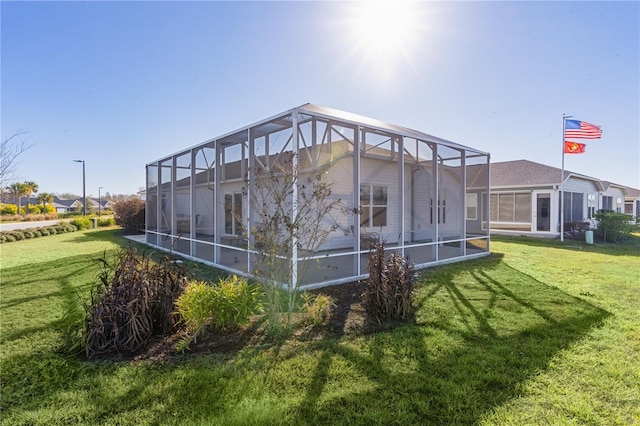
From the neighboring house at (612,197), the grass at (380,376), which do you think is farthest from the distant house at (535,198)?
the grass at (380,376)

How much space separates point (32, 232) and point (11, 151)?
20.7 ft

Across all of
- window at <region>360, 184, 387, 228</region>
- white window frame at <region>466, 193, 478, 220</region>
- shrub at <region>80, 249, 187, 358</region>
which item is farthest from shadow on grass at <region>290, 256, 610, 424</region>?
white window frame at <region>466, 193, 478, 220</region>

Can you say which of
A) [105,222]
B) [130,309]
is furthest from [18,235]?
[130,309]

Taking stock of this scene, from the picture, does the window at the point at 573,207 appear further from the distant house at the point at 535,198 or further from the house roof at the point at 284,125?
the house roof at the point at 284,125

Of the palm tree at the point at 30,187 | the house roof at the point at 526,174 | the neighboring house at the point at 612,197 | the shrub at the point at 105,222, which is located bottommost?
the shrub at the point at 105,222

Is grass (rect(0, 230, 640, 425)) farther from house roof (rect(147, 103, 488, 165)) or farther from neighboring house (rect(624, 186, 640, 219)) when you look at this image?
neighboring house (rect(624, 186, 640, 219))

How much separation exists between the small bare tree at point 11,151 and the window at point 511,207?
23.3m

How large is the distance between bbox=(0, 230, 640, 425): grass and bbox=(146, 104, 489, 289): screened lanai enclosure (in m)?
1.43

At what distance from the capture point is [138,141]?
1570 centimetres

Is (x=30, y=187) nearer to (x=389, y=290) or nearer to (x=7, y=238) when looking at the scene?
(x=7, y=238)

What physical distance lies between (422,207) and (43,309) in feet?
39.5

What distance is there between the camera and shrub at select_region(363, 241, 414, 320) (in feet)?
14.7

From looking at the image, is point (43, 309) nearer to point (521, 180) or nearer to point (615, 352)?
point (615, 352)

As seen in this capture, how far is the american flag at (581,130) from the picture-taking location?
14.7 meters
